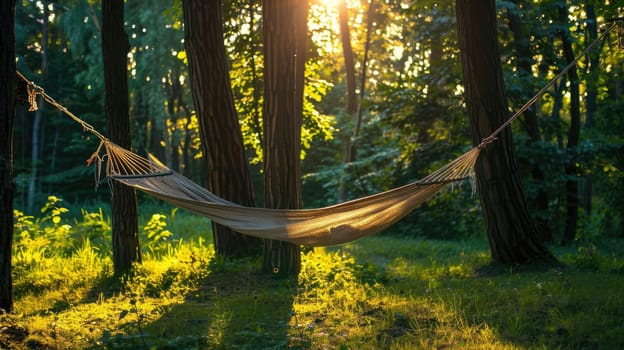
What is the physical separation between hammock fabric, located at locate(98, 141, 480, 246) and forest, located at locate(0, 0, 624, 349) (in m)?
0.01

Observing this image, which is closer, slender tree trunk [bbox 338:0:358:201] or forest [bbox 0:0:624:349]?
forest [bbox 0:0:624:349]

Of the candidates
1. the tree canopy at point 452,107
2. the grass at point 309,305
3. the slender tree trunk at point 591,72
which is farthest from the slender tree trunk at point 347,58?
the grass at point 309,305

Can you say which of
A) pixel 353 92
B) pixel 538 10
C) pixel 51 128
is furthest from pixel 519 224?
pixel 51 128

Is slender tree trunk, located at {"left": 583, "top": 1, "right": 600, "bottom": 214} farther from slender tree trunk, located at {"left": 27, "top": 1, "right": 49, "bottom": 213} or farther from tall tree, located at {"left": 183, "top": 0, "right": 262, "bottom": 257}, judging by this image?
slender tree trunk, located at {"left": 27, "top": 1, "right": 49, "bottom": 213}

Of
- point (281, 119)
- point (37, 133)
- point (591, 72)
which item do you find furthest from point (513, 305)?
Result: point (37, 133)

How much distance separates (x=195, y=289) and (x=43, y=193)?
13.5 metres

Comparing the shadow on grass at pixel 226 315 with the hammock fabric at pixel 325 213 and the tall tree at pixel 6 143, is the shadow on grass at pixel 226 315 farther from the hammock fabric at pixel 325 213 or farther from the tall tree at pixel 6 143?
the tall tree at pixel 6 143

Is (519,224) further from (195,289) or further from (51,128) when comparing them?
(51,128)

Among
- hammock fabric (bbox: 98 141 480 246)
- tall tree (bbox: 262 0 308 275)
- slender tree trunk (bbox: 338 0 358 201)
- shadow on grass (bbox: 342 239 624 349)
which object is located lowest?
shadow on grass (bbox: 342 239 624 349)

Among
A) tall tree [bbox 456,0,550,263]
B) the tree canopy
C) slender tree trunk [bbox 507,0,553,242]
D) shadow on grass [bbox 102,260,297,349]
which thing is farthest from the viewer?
slender tree trunk [bbox 507,0,553,242]

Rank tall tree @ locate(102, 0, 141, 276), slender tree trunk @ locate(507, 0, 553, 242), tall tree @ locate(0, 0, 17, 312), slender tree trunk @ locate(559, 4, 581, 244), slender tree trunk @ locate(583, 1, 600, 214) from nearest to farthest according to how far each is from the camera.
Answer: tall tree @ locate(0, 0, 17, 312), tall tree @ locate(102, 0, 141, 276), slender tree trunk @ locate(583, 1, 600, 214), slender tree trunk @ locate(507, 0, 553, 242), slender tree trunk @ locate(559, 4, 581, 244)

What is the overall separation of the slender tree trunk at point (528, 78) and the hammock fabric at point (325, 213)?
181 inches

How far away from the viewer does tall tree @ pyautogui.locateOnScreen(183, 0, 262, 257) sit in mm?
6215

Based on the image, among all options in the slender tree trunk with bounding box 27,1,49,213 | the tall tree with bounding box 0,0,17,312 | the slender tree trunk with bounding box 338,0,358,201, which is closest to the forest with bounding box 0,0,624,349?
the tall tree with bounding box 0,0,17,312
